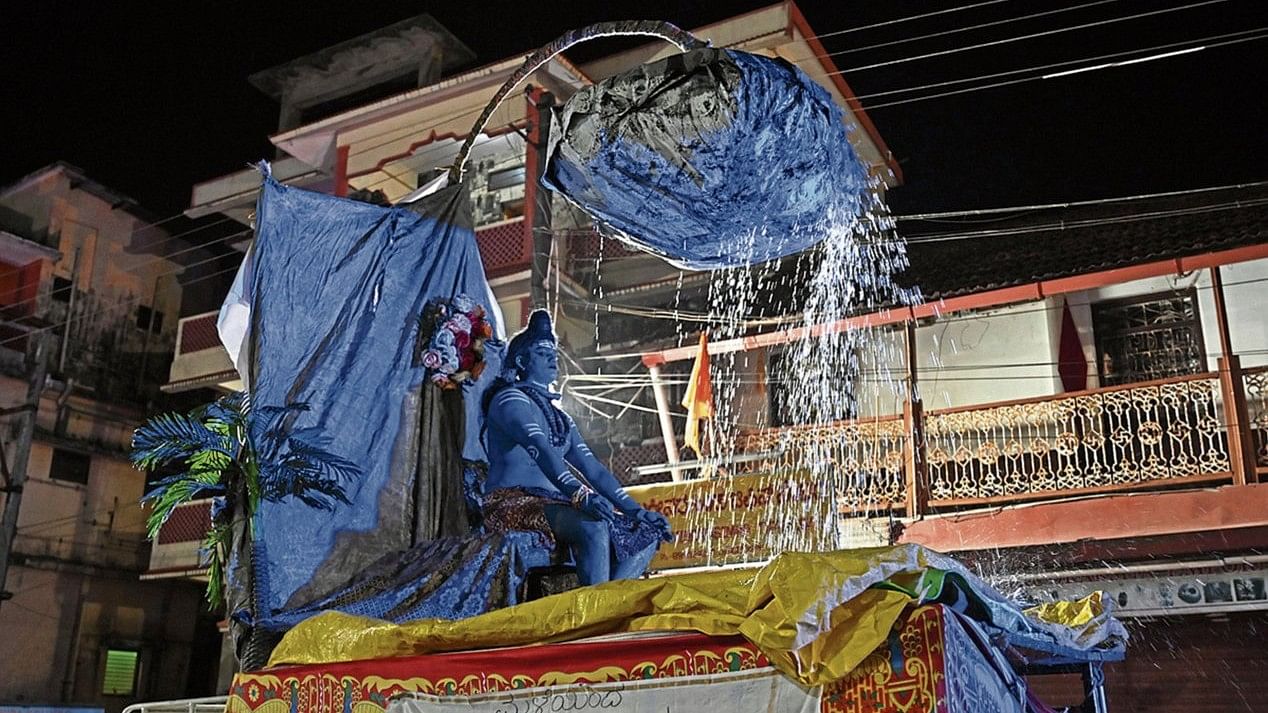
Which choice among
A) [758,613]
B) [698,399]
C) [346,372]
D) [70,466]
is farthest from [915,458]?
[70,466]

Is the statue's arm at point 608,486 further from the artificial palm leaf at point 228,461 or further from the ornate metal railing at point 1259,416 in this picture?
the ornate metal railing at point 1259,416

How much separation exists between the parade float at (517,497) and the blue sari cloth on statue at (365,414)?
0.04ft

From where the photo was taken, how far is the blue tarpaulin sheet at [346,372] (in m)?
5.50

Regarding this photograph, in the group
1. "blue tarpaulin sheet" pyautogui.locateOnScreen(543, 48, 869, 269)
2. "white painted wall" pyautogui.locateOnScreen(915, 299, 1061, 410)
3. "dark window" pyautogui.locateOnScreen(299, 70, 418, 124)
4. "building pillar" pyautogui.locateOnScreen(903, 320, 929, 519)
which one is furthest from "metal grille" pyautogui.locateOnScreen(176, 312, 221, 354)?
"blue tarpaulin sheet" pyautogui.locateOnScreen(543, 48, 869, 269)

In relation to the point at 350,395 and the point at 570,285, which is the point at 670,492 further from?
the point at 350,395

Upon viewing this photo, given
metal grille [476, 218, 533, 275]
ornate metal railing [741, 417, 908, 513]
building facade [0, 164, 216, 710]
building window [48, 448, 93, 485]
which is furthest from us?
building window [48, 448, 93, 485]

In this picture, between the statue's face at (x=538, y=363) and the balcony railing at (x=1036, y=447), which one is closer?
the statue's face at (x=538, y=363)

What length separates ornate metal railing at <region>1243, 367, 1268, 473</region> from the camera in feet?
37.4

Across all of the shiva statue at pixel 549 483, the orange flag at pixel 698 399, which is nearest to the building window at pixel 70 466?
the orange flag at pixel 698 399

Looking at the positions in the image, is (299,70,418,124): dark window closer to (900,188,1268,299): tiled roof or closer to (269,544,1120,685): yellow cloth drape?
(900,188,1268,299): tiled roof

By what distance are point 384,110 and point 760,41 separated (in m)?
6.29

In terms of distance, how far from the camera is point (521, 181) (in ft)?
60.1

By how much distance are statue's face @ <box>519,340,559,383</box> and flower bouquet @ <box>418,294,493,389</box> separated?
54cm

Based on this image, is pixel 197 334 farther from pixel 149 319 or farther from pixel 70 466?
pixel 149 319
